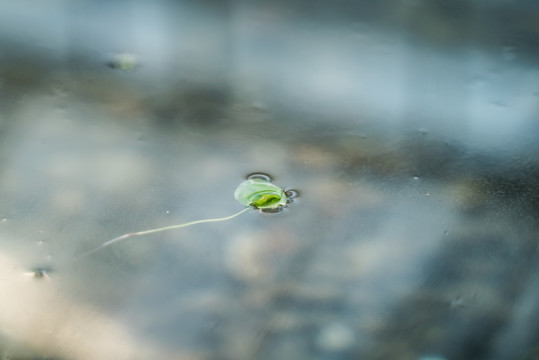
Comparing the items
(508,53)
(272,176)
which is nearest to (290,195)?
(272,176)

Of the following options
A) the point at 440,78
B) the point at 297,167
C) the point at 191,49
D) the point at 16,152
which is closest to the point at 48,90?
the point at 16,152

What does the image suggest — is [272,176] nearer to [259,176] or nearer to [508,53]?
[259,176]

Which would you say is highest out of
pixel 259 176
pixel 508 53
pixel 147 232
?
pixel 508 53

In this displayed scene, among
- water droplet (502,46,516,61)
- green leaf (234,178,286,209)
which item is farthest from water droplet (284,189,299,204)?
water droplet (502,46,516,61)

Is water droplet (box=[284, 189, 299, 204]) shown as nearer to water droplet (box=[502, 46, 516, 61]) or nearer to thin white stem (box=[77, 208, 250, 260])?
thin white stem (box=[77, 208, 250, 260])

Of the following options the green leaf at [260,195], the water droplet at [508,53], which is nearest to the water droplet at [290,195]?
the green leaf at [260,195]

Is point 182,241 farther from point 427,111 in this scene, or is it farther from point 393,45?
point 393,45
